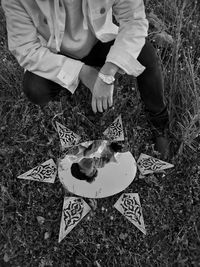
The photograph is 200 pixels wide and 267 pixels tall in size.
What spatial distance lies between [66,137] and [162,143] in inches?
22.3

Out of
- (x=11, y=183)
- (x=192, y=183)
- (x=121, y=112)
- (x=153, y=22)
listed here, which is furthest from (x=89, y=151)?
(x=153, y=22)

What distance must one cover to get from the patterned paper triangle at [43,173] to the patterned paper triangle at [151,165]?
1.61 ft

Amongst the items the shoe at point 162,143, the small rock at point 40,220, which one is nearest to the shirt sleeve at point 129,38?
the shoe at point 162,143

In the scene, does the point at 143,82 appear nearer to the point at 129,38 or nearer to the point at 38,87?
the point at 129,38

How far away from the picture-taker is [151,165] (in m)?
1.78

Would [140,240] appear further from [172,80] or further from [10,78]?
[10,78]

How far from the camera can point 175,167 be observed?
5.99 feet

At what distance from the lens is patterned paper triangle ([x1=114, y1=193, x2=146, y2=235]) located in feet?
5.40

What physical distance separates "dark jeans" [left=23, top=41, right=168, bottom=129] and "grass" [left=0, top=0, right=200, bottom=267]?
0.20m

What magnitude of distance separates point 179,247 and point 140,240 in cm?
20

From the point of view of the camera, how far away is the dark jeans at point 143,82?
1.62 metres

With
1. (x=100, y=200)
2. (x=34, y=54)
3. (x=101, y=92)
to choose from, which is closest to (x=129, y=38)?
(x=101, y=92)

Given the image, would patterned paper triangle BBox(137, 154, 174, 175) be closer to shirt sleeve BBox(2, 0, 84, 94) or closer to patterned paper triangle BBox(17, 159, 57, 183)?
patterned paper triangle BBox(17, 159, 57, 183)

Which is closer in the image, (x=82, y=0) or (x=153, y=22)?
(x=82, y=0)
